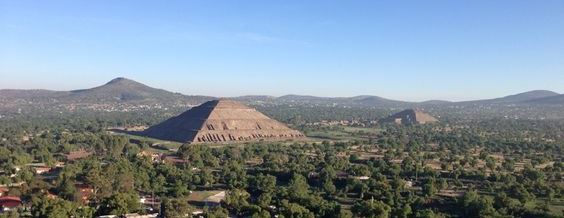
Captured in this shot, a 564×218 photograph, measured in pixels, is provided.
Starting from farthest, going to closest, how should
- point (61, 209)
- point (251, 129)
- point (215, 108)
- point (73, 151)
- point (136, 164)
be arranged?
point (215, 108), point (251, 129), point (73, 151), point (136, 164), point (61, 209)

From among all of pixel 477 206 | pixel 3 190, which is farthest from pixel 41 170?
pixel 477 206

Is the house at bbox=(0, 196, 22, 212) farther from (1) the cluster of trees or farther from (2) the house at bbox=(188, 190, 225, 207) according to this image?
(2) the house at bbox=(188, 190, 225, 207)

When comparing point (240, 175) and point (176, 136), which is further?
point (176, 136)

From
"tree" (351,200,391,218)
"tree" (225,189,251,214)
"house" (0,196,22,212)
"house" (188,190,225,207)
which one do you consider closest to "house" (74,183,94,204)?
"house" (0,196,22,212)

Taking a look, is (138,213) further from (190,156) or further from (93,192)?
(190,156)

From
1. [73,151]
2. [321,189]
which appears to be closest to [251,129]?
[73,151]

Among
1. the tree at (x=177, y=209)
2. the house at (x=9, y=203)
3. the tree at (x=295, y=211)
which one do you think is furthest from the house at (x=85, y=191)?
the tree at (x=295, y=211)

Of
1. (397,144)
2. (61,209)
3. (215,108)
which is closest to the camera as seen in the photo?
→ (61,209)
